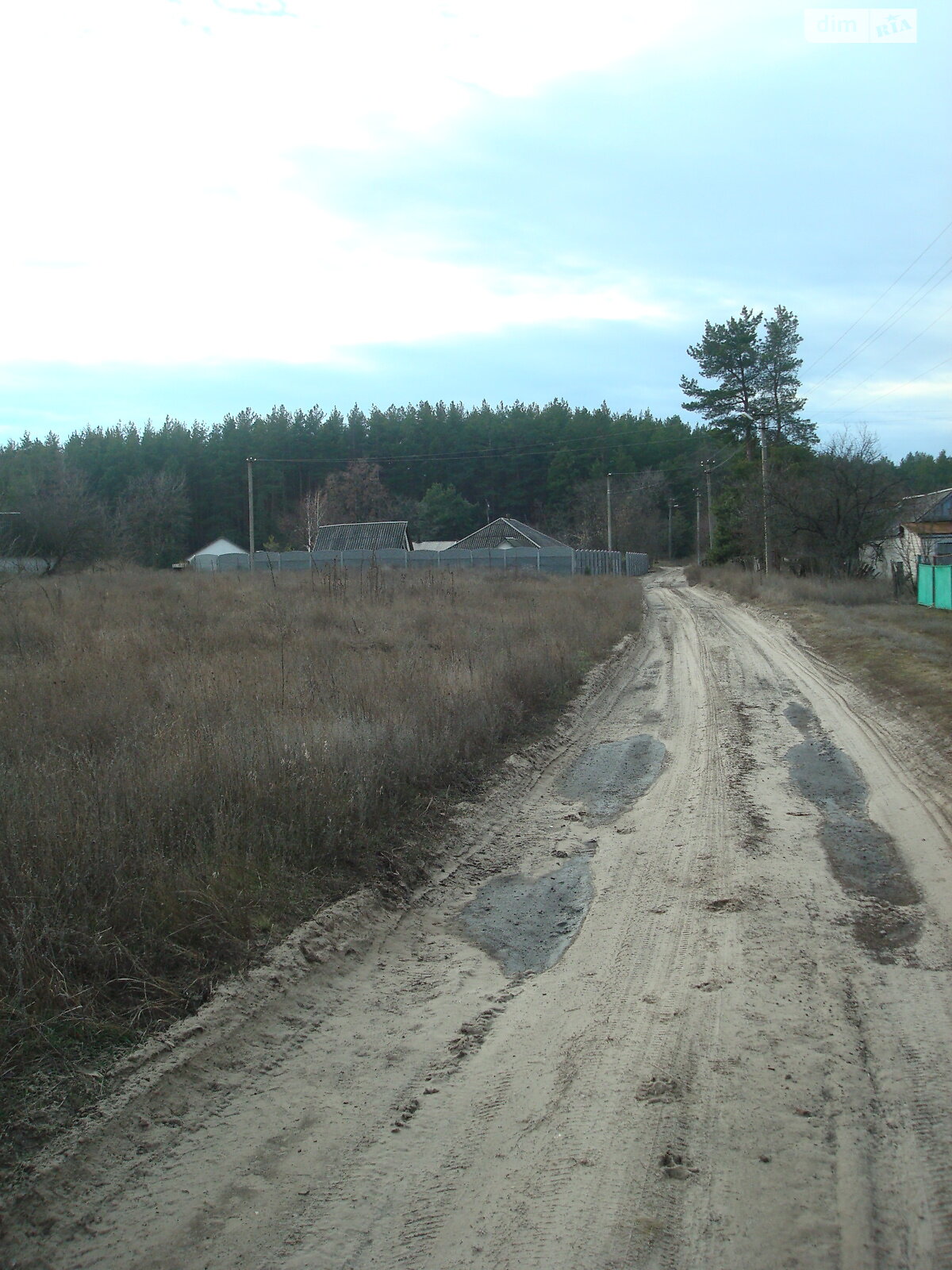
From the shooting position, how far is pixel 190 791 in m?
5.56

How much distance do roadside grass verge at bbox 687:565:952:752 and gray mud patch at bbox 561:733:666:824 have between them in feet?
10.4

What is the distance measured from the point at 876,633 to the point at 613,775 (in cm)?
1315

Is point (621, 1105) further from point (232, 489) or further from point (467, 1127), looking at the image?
point (232, 489)

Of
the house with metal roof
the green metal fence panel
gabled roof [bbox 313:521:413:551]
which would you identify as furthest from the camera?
the house with metal roof

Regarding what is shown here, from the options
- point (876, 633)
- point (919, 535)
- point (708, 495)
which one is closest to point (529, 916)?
point (876, 633)

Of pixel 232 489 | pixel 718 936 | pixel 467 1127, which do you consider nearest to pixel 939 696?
pixel 718 936

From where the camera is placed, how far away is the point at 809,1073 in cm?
347

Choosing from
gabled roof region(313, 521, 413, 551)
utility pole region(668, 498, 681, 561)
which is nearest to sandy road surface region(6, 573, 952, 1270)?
gabled roof region(313, 521, 413, 551)

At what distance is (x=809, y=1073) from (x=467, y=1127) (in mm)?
1404

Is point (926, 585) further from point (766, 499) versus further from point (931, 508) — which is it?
point (931, 508)

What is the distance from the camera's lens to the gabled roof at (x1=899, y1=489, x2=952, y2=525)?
134ft

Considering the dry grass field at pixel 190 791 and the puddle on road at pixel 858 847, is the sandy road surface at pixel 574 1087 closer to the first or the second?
the puddle on road at pixel 858 847

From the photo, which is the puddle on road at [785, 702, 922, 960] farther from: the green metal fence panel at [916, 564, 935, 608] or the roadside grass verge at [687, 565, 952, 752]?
the green metal fence panel at [916, 564, 935, 608]

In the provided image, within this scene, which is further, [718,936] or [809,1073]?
[718,936]
